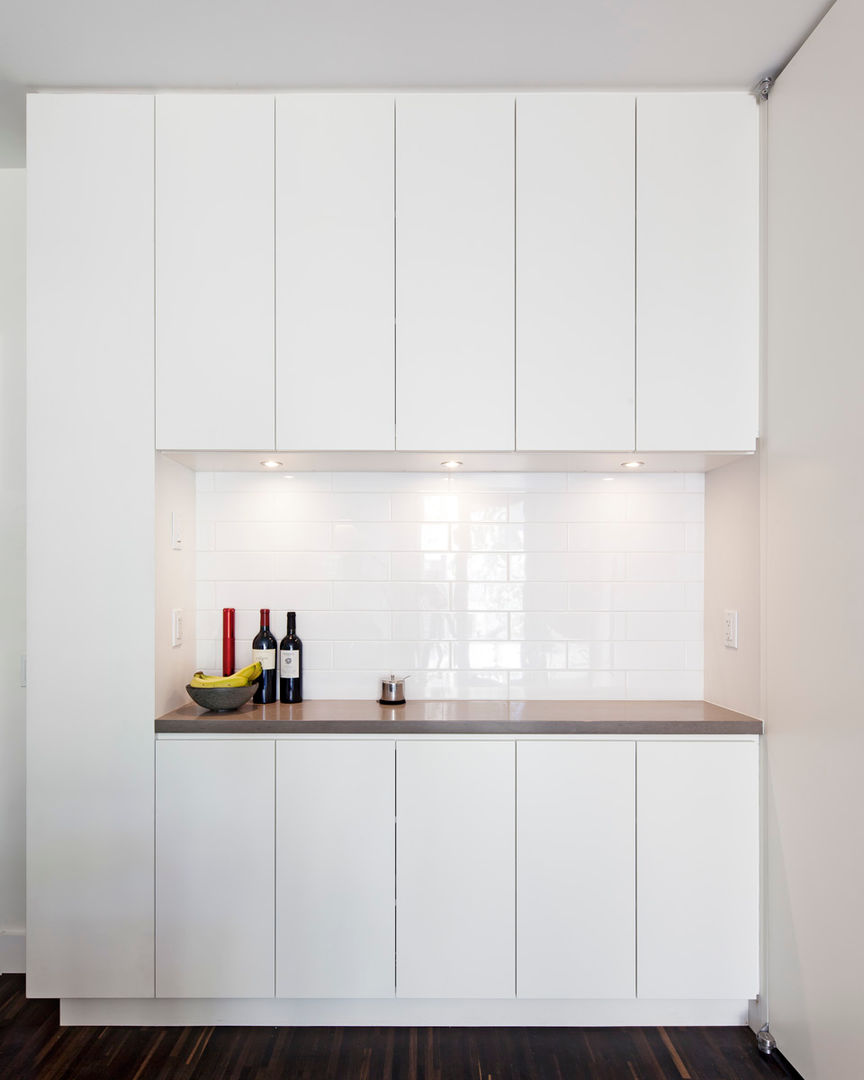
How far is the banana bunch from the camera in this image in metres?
2.24

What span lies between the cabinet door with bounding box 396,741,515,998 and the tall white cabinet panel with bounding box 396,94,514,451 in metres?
1.00

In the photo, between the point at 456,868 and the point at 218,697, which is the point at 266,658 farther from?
the point at 456,868

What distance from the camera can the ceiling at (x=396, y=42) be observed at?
1.85 m

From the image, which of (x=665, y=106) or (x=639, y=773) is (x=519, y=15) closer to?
(x=665, y=106)

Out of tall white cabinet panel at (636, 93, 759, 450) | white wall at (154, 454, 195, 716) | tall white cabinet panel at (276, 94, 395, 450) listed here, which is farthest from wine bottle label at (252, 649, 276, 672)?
tall white cabinet panel at (636, 93, 759, 450)

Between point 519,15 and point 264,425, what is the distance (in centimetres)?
134

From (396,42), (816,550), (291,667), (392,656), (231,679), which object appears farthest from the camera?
(392,656)

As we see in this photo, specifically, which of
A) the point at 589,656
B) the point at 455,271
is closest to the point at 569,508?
the point at 589,656

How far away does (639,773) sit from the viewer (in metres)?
2.12

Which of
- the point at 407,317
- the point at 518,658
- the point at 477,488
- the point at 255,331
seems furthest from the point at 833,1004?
the point at 255,331

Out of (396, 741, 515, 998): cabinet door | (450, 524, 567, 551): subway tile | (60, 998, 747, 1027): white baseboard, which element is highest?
(450, 524, 567, 551): subway tile

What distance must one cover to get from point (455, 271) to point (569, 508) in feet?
3.08

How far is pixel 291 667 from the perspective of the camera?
2.42 m

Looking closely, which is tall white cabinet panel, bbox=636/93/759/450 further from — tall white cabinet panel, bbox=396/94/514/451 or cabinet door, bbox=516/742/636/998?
cabinet door, bbox=516/742/636/998
